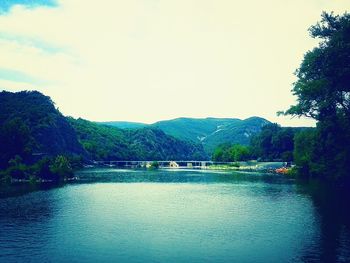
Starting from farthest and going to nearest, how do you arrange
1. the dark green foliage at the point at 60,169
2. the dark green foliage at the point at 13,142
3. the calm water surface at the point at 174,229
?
1. the dark green foliage at the point at 13,142
2. the dark green foliage at the point at 60,169
3. the calm water surface at the point at 174,229

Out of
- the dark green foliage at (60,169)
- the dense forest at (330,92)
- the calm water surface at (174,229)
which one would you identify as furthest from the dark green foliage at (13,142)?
the dense forest at (330,92)

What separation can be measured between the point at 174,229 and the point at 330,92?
46.4 meters

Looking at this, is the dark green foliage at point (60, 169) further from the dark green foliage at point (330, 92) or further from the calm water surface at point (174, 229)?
the dark green foliage at point (330, 92)

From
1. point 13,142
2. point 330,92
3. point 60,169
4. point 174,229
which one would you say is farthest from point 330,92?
point 13,142

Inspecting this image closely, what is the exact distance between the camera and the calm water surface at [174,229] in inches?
1474

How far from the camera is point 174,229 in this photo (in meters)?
49.1

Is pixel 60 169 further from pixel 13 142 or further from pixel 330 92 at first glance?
pixel 330 92

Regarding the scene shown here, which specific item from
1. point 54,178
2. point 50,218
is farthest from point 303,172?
point 50,218

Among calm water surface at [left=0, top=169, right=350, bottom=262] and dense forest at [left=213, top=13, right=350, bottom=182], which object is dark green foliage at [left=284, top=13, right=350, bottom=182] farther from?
calm water surface at [left=0, top=169, right=350, bottom=262]

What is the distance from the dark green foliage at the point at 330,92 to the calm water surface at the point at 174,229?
13.4 m

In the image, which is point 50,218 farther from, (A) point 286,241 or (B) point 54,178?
(B) point 54,178

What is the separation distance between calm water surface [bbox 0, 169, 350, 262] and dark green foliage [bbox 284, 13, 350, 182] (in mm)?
13376

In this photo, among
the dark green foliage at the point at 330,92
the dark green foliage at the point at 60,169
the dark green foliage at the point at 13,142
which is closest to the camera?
the dark green foliage at the point at 330,92

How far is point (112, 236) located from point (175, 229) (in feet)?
27.5
